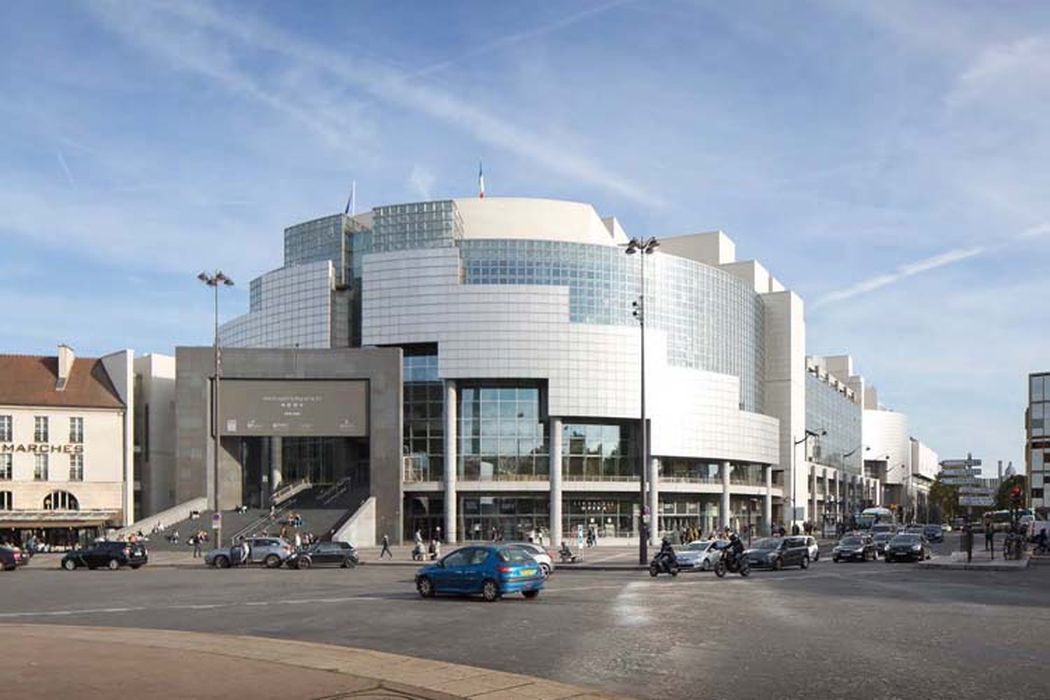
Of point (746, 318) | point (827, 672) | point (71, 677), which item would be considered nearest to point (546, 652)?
point (827, 672)

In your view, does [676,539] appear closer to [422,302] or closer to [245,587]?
[422,302]

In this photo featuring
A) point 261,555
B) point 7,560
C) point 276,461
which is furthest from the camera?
point 276,461

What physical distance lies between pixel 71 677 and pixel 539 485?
71.5 metres

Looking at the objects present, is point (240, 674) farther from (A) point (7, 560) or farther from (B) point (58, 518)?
(B) point (58, 518)

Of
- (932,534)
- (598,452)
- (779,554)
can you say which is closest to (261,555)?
(779,554)

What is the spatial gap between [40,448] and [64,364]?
7.35 metres

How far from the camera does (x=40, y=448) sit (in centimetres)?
7762

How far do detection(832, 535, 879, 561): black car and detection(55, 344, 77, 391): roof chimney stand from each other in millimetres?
58660

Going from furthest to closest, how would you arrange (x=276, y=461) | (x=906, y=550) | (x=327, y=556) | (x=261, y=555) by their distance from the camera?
1. (x=276, y=461)
2. (x=906, y=550)
3. (x=261, y=555)
4. (x=327, y=556)

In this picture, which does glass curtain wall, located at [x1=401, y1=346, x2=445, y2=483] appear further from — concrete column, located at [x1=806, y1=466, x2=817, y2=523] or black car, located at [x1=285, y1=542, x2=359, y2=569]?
concrete column, located at [x1=806, y1=466, x2=817, y2=523]

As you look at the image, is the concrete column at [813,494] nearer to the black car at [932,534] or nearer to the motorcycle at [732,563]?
the black car at [932,534]

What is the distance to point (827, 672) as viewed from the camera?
14406mm

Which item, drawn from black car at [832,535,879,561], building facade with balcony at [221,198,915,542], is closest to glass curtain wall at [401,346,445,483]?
building facade with balcony at [221,198,915,542]

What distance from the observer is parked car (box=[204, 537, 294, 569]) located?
162 feet
